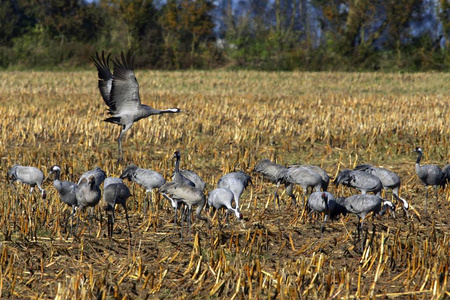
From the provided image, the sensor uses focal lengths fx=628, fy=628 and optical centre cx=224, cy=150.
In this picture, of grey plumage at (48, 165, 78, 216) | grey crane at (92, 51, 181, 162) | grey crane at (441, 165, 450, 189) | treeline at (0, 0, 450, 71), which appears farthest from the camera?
treeline at (0, 0, 450, 71)

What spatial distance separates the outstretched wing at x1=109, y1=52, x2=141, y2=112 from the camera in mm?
10344

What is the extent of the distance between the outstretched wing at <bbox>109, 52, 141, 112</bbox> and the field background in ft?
2.91

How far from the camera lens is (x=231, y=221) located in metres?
7.53

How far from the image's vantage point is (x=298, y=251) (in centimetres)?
626

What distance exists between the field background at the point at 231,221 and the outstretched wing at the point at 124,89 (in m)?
0.89

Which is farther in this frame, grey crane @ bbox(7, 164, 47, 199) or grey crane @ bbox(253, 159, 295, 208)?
grey crane @ bbox(253, 159, 295, 208)

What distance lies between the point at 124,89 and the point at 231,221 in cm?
419

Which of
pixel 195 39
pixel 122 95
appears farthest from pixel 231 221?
pixel 195 39

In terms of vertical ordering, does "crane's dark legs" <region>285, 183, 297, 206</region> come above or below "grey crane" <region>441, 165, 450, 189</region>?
below

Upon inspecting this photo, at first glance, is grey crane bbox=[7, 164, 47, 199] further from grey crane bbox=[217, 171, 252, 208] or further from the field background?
grey crane bbox=[217, 171, 252, 208]

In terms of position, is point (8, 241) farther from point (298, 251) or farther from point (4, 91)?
point (4, 91)

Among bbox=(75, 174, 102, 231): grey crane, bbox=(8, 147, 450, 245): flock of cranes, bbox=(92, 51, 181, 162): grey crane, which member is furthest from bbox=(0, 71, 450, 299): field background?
bbox=(92, 51, 181, 162): grey crane

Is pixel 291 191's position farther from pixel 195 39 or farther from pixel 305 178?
pixel 195 39

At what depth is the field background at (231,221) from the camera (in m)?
5.29
